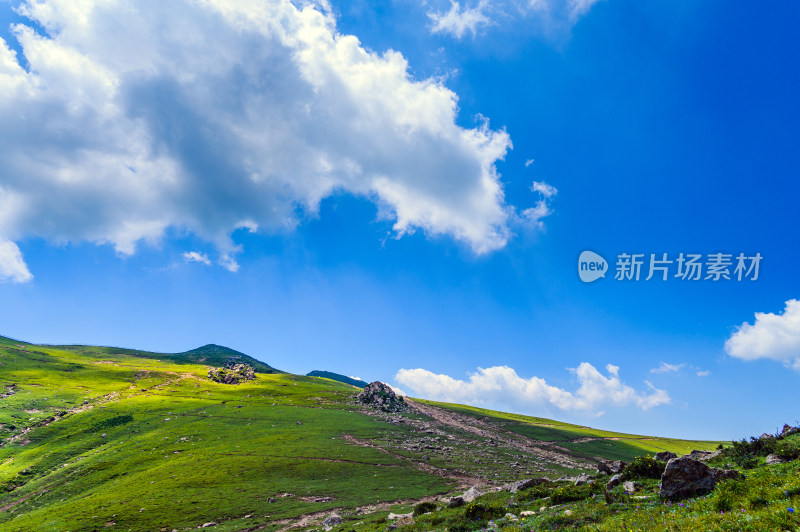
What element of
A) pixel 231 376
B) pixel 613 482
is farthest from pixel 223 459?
pixel 231 376

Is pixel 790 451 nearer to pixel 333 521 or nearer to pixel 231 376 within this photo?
pixel 333 521

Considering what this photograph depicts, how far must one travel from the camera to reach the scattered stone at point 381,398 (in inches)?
5487

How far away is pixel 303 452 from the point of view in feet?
234

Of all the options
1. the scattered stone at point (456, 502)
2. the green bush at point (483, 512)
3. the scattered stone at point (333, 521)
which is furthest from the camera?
the scattered stone at point (333, 521)

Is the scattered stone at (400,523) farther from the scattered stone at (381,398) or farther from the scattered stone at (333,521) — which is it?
the scattered stone at (381,398)

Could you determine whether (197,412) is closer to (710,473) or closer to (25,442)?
(25,442)

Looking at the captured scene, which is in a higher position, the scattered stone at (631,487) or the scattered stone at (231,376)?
the scattered stone at (631,487)

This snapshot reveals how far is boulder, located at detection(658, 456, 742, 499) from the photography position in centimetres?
1711

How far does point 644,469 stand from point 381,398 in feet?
422

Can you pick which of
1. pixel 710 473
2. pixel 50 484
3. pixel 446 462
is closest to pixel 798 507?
pixel 710 473

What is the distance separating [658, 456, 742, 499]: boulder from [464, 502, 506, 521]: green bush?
36.4ft

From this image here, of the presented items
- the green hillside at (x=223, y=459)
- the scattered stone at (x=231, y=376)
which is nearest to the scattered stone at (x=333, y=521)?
the green hillside at (x=223, y=459)

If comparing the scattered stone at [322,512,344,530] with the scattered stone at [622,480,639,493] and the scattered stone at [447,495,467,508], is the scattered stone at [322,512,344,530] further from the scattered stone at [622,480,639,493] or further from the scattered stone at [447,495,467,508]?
the scattered stone at [622,480,639,493]

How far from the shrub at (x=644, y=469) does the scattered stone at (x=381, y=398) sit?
119914 mm
